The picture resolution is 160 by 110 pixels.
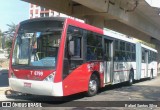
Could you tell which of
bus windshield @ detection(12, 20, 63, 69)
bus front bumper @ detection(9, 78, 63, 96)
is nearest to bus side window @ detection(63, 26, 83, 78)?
bus windshield @ detection(12, 20, 63, 69)

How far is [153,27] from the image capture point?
36406 mm

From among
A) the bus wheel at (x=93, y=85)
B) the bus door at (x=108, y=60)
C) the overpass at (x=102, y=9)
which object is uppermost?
the overpass at (x=102, y=9)

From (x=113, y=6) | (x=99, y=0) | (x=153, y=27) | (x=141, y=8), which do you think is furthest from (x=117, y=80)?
(x=153, y=27)

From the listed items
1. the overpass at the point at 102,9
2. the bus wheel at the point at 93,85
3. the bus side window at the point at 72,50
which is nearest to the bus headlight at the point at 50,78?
the bus side window at the point at 72,50

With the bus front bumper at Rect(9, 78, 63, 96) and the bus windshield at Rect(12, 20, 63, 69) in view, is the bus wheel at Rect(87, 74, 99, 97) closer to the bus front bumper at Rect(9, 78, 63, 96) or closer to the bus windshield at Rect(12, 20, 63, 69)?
the bus front bumper at Rect(9, 78, 63, 96)

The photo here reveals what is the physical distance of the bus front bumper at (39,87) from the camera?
10.4 m

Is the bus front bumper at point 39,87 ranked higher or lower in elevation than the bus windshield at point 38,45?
lower

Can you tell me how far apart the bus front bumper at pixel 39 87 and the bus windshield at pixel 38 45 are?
0.54 metres

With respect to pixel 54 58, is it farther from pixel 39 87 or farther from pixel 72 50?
pixel 39 87

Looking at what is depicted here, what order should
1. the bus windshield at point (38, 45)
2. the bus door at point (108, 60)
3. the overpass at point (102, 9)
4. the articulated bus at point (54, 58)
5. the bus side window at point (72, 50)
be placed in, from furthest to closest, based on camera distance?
1. the overpass at point (102, 9)
2. the bus door at point (108, 60)
3. the bus side window at point (72, 50)
4. the bus windshield at point (38, 45)
5. the articulated bus at point (54, 58)

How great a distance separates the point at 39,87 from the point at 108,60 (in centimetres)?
516

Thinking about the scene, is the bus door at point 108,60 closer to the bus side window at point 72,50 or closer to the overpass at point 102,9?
the bus side window at point 72,50

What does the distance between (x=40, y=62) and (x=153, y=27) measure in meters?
27.4

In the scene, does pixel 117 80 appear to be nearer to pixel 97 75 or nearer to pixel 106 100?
pixel 97 75
